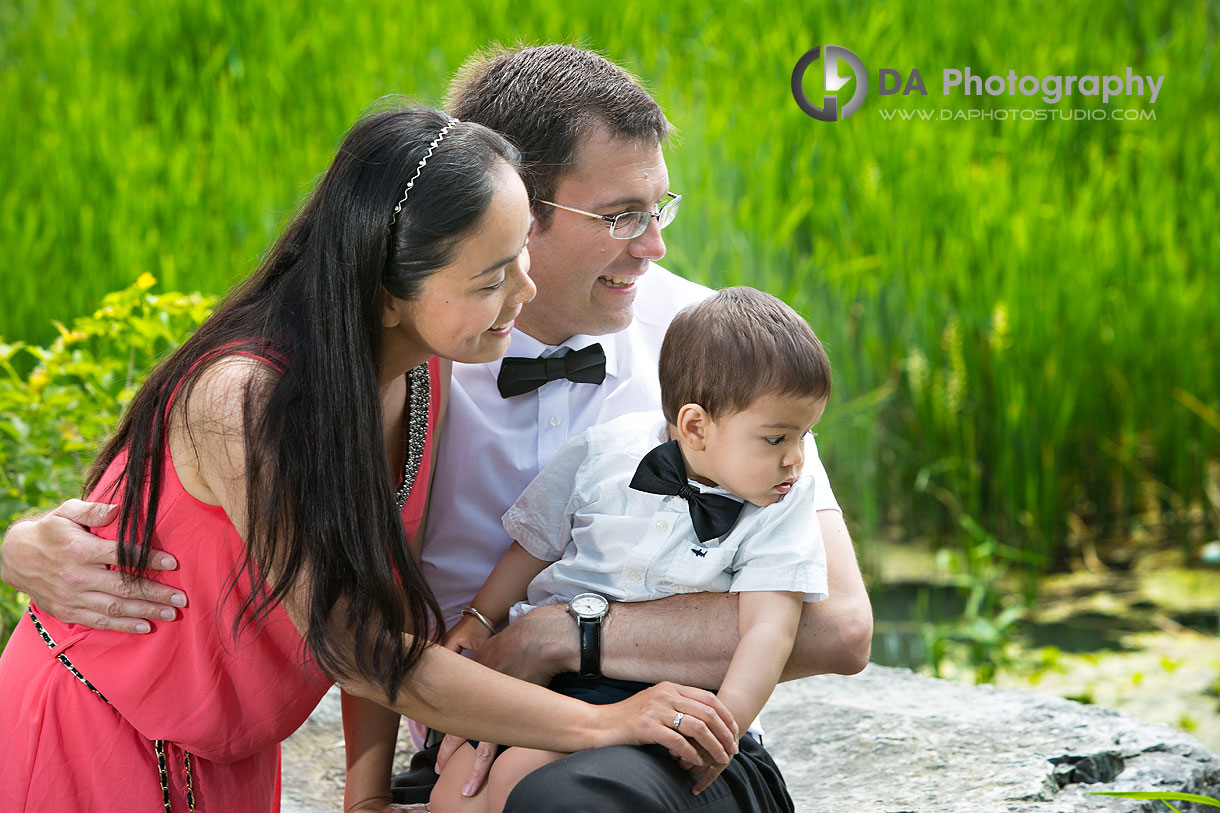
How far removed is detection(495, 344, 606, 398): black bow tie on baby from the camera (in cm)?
203

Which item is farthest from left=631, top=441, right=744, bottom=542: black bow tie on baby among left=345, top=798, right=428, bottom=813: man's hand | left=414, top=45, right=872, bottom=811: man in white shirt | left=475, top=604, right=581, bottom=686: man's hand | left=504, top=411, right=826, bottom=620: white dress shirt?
left=345, top=798, right=428, bottom=813: man's hand

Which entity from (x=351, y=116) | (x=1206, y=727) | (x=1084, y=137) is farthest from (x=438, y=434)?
(x=1084, y=137)

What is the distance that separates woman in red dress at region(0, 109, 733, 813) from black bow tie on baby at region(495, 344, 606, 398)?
359 millimetres

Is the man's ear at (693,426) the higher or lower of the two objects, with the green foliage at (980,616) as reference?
higher

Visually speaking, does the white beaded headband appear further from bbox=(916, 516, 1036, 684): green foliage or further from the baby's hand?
bbox=(916, 516, 1036, 684): green foliage

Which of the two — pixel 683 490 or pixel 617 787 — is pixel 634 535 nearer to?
pixel 683 490

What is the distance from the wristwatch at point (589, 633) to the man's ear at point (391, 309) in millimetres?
482

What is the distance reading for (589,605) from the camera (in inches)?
68.6

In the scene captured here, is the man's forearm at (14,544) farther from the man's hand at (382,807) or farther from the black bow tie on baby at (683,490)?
the black bow tie on baby at (683,490)

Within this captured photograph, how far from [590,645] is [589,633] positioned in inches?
0.7

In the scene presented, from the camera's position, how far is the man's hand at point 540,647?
1.73 m

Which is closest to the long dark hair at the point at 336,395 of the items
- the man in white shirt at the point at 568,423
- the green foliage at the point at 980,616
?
the man in white shirt at the point at 568,423

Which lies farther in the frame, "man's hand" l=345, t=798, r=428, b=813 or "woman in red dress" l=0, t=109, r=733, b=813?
"man's hand" l=345, t=798, r=428, b=813

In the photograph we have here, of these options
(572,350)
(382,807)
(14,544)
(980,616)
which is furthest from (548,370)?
(980,616)
